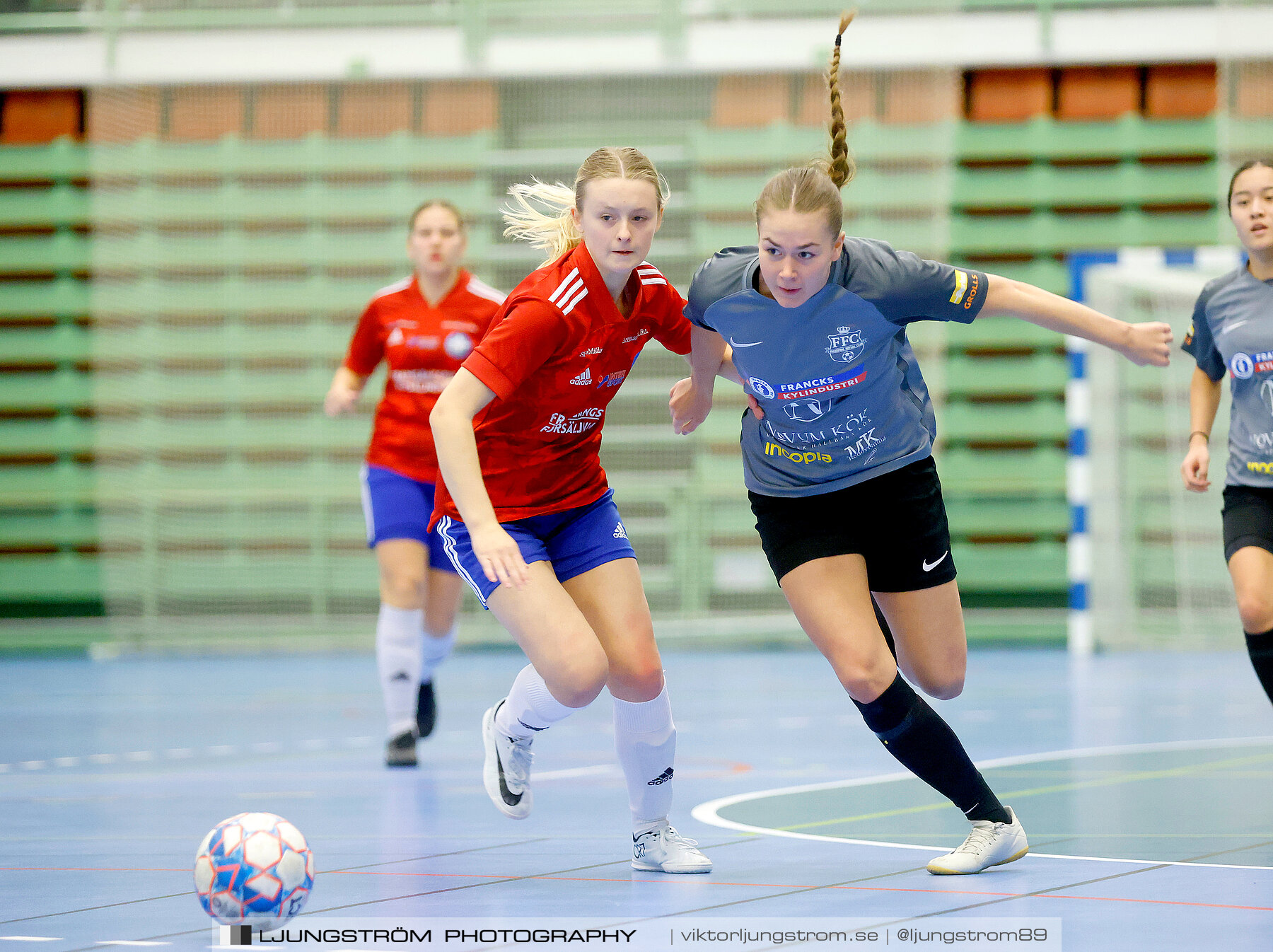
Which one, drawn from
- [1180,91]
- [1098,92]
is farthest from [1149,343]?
[1180,91]

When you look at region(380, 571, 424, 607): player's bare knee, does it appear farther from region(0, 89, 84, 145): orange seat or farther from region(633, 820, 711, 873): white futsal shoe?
region(0, 89, 84, 145): orange seat

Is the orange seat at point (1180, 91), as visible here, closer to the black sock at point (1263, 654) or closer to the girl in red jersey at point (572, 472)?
the black sock at point (1263, 654)

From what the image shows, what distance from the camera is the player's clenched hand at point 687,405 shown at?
151 inches

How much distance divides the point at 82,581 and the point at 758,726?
677 centimetres

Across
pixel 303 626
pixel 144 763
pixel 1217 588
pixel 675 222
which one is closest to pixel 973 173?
pixel 675 222

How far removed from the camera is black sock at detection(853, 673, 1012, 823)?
3387 millimetres

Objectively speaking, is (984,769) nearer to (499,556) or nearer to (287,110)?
(499,556)

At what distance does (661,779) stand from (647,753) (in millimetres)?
68

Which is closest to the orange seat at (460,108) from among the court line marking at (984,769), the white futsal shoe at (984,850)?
the court line marking at (984,769)

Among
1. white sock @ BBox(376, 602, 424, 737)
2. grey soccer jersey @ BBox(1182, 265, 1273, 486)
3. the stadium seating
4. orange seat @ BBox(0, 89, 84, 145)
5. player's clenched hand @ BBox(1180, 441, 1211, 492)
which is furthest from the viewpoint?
orange seat @ BBox(0, 89, 84, 145)

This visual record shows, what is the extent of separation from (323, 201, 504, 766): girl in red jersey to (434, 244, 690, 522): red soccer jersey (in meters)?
1.84

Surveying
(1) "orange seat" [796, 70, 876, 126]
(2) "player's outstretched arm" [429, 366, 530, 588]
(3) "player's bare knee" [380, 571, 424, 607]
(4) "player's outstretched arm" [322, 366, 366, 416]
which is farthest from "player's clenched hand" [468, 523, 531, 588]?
(1) "orange seat" [796, 70, 876, 126]

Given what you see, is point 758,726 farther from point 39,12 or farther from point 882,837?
point 39,12

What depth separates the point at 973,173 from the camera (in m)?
11.2
